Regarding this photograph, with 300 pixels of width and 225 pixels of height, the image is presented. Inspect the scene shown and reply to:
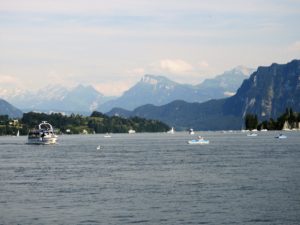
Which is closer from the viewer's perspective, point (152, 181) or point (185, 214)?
point (185, 214)

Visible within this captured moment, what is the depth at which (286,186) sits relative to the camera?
82938 mm

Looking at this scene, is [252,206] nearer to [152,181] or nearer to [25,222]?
[25,222]

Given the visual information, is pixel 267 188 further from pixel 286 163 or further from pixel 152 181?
pixel 286 163

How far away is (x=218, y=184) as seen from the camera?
8762 cm

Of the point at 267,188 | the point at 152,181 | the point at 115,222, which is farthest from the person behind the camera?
the point at 152,181

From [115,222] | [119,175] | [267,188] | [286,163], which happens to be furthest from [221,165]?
[115,222]

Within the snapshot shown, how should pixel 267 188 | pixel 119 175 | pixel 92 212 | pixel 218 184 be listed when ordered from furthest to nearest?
1. pixel 119 175
2. pixel 218 184
3. pixel 267 188
4. pixel 92 212

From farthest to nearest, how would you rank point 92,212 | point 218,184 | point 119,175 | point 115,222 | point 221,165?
point 221,165 < point 119,175 < point 218,184 < point 92,212 < point 115,222

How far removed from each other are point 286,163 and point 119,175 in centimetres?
3441

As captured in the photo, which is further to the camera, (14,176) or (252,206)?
(14,176)

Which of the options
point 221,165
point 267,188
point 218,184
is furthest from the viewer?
point 221,165

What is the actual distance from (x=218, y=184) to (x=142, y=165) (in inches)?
1550

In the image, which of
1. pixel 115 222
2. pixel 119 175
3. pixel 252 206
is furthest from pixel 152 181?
pixel 115 222

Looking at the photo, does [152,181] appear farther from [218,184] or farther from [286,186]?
[286,186]
